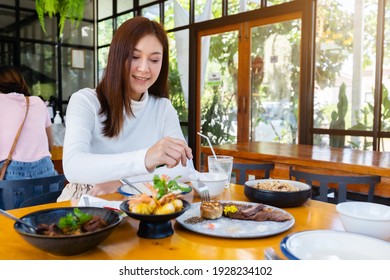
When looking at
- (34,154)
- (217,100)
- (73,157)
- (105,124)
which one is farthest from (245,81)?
(73,157)

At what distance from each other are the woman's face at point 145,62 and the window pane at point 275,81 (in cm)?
278

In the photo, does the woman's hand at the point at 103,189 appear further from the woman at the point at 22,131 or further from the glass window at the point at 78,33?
the glass window at the point at 78,33

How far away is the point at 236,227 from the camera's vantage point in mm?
927

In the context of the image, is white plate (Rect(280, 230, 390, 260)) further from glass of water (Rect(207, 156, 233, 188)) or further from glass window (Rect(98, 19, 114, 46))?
glass window (Rect(98, 19, 114, 46))

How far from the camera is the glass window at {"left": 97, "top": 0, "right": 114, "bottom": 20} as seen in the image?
659 cm

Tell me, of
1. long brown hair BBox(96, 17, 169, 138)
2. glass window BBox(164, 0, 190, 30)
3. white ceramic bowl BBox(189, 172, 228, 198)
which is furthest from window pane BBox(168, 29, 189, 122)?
white ceramic bowl BBox(189, 172, 228, 198)

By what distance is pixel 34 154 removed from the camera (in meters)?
2.49

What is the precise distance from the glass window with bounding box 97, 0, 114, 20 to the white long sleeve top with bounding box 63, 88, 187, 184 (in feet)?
17.6

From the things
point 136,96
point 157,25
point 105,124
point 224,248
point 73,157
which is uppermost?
point 157,25

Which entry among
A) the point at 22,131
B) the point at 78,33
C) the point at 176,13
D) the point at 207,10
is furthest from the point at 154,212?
the point at 78,33

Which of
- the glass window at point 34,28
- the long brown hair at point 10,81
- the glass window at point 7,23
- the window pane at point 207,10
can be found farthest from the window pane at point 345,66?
the glass window at point 7,23

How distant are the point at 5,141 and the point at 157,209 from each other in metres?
1.94

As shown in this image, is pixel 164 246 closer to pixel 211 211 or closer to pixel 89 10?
pixel 211 211

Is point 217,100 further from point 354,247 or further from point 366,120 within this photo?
point 354,247
